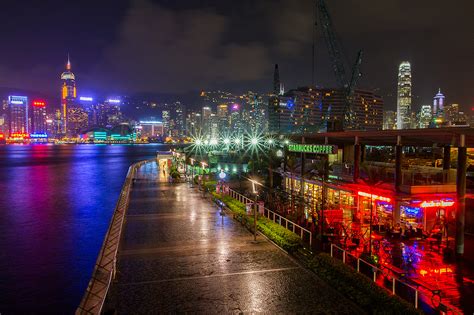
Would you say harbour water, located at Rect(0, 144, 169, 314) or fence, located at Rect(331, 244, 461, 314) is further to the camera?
harbour water, located at Rect(0, 144, 169, 314)

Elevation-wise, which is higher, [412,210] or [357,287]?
[412,210]

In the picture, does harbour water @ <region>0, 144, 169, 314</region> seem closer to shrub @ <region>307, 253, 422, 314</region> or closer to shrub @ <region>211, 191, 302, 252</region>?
shrub @ <region>211, 191, 302, 252</region>

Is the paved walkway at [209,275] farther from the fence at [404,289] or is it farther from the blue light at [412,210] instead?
the blue light at [412,210]

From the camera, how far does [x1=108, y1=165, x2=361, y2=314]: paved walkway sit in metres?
12.8

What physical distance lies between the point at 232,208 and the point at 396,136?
522 inches

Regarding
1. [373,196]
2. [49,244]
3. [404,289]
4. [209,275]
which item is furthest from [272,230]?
[49,244]

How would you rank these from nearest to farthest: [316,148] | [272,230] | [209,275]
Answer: [209,275], [272,230], [316,148]

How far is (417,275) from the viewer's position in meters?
15.0

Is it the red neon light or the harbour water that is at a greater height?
the red neon light

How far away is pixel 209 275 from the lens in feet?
51.2

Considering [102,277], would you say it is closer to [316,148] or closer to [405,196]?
[405,196]

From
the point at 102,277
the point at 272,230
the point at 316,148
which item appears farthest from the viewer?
the point at 316,148

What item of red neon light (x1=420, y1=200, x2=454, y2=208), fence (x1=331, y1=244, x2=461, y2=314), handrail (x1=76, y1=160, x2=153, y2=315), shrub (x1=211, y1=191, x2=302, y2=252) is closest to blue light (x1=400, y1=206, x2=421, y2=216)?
red neon light (x1=420, y1=200, x2=454, y2=208)

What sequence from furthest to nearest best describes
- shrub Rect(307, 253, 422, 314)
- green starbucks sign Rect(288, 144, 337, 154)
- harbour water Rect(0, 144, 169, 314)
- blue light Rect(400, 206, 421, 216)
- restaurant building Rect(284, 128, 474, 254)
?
green starbucks sign Rect(288, 144, 337, 154), blue light Rect(400, 206, 421, 216), harbour water Rect(0, 144, 169, 314), restaurant building Rect(284, 128, 474, 254), shrub Rect(307, 253, 422, 314)
